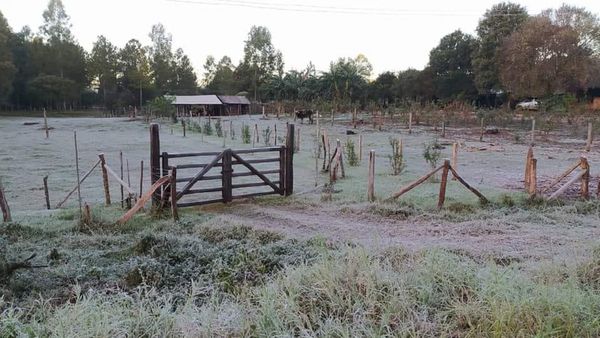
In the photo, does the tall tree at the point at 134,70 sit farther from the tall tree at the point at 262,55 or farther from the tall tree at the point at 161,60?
the tall tree at the point at 262,55

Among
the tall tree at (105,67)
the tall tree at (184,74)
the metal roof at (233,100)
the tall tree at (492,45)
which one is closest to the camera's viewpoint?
the tall tree at (492,45)

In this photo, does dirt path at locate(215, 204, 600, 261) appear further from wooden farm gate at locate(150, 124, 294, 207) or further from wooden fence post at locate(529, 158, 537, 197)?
wooden fence post at locate(529, 158, 537, 197)

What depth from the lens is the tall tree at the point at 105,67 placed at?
61938 millimetres

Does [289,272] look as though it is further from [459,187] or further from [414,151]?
[414,151]

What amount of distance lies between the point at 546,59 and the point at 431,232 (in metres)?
33.7

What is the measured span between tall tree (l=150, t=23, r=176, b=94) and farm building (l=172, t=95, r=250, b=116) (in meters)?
14.4

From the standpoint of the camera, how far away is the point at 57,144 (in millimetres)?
24141

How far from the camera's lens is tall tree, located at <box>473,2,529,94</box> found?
4375 cm

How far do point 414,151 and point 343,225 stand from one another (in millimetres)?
12936

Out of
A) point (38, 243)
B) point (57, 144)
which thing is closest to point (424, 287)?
point (38, 243)

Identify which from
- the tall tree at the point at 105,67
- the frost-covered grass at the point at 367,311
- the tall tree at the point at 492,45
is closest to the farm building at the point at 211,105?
the tall tree at the point at 105,67

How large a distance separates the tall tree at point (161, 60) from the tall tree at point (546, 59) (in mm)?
47752

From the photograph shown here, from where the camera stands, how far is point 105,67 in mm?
62344

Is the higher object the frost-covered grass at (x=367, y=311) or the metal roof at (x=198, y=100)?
the metal roof at (x=198, y=100)
